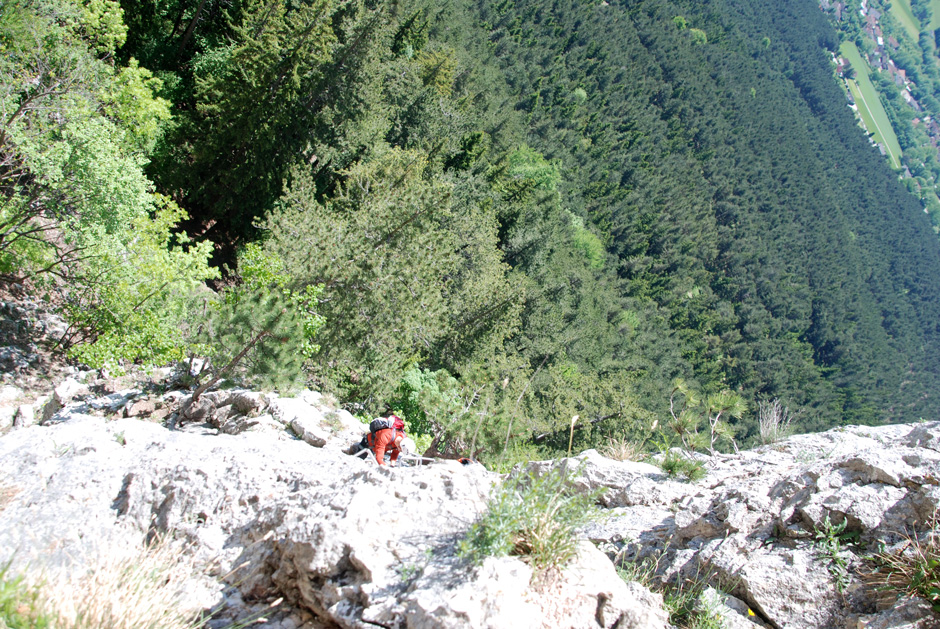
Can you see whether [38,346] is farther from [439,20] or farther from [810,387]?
[810,387]

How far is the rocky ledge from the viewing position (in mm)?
4062

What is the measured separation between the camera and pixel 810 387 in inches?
3809

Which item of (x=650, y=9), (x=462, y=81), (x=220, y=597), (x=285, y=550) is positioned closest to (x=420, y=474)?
(x=285, y=550)

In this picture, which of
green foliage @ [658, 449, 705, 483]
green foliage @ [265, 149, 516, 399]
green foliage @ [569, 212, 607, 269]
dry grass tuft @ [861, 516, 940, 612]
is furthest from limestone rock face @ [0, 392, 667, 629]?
green foliage @ [569, 212, 607, 269]

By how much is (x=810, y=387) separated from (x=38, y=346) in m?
110

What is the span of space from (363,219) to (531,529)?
47.9ft

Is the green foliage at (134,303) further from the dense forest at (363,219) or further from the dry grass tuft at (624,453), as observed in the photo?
the dry grass tuft at (624,453)

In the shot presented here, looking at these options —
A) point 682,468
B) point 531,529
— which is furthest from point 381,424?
point 682,468

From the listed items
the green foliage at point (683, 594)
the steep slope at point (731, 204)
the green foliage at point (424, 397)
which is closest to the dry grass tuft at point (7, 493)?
the green foliage at point (683, 594)

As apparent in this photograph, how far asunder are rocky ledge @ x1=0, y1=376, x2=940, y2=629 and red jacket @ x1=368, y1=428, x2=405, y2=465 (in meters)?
0.56

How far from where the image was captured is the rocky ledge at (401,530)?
4062 millimetres

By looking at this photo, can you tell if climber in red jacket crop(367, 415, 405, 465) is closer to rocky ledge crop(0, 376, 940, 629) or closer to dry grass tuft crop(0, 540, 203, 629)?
rocky ledge crop(0, 376, 940, 629)

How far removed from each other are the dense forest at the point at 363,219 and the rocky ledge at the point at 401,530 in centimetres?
237

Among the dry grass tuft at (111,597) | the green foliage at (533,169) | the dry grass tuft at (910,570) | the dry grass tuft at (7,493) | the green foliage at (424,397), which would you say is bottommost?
the green foliage at (424,397)
